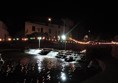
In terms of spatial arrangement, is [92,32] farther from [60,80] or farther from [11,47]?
[60,80]

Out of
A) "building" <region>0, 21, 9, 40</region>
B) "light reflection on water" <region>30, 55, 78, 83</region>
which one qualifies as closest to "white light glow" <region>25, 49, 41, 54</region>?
"building" <region>0, 21, 9, 40</region>

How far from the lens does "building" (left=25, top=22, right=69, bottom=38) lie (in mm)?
68562

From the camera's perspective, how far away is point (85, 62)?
1518 inches

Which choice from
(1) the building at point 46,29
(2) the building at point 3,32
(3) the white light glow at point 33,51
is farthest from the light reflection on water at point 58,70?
(1) the building at point 46,29

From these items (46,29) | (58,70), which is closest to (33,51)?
(46,29)

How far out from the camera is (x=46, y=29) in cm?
7531

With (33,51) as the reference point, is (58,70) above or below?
below

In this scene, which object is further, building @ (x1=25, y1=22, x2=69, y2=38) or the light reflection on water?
building @ (x1=25, y1=22, x2=69, y2=38)

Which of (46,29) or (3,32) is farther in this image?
(46,29)

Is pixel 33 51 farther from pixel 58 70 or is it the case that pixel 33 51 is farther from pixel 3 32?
pixel 58 70

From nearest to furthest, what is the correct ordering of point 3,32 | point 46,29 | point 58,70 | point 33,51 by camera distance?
point 58,70 < point 33,51 < point 3,32 < point 46,29

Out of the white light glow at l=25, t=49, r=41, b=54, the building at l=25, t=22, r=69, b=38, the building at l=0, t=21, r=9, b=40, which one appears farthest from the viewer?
the building at l=25, t=22, r=69, b=38

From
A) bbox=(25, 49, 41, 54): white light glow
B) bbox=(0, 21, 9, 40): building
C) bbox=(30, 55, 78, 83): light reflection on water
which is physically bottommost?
bbox=(30, 55, 78, 83): light reflection on water

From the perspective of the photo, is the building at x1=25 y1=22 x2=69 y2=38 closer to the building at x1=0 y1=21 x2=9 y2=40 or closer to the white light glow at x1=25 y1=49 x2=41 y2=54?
the building at x1=0 y1=21 x2=9 y2=40
